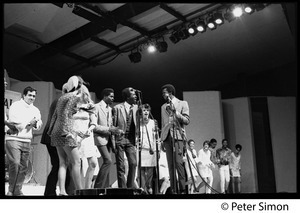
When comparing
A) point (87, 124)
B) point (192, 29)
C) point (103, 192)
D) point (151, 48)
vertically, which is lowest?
point (103, 192)

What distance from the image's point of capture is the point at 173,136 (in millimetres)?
4965

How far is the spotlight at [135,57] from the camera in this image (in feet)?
19.6

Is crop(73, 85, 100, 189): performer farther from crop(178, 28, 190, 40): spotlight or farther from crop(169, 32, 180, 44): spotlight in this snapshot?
crop(178, 28, 190, 40): spotlight

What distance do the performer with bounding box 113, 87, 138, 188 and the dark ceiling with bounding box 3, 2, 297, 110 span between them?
30cm

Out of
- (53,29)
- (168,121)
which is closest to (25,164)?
(168,121)

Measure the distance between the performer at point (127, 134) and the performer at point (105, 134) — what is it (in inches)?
3.4

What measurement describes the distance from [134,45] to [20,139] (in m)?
2.22

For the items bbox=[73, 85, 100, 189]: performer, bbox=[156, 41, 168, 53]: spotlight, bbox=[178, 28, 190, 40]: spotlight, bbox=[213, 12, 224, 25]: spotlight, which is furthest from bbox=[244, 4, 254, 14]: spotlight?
bbox=[73, 85, 100, 189]: performer

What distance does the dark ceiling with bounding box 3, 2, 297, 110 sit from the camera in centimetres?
570

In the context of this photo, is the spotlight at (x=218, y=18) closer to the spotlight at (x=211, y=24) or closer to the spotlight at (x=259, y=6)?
the spotlight at (x=211, y=24)

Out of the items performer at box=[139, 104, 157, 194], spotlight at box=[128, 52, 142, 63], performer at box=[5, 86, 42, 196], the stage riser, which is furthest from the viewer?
spotlight at box=[128, 52, 142, 63]

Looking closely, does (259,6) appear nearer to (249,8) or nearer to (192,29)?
(249,8)

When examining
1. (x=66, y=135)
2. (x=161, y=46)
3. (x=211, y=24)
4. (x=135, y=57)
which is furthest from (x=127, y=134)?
(x=211, y=24)
